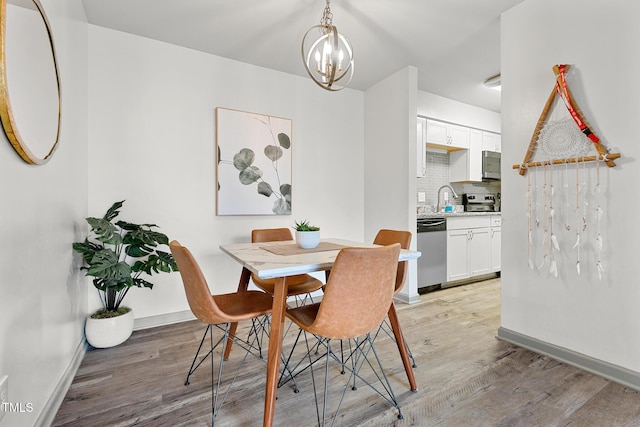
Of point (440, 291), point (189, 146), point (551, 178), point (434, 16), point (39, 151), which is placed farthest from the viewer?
point (440, 291)

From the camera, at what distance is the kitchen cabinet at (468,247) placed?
12.1 ft

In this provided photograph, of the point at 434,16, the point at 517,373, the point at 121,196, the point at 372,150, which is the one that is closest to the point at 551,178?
the point at 517,373

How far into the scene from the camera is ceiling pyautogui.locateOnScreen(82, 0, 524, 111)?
220 cm

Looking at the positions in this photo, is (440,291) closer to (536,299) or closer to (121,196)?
(536,299)

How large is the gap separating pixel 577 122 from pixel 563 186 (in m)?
0.41

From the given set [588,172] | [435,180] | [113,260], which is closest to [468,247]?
[435,180]

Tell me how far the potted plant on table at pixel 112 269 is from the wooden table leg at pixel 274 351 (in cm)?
116

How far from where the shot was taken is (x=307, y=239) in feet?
6.02

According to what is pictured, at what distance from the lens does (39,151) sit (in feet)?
4.34

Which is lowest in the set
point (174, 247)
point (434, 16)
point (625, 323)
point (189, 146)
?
point (625, 323)

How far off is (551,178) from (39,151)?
290 centimetres

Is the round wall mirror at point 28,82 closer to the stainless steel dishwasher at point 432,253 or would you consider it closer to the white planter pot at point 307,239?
the white planter pot at point 307,239

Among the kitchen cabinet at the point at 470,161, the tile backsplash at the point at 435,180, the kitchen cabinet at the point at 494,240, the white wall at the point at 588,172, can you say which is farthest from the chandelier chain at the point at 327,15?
the kitchen cabinet at the point at 494,240

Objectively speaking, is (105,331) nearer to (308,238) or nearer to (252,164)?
(308,238)
